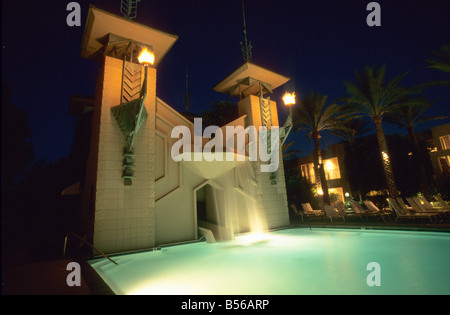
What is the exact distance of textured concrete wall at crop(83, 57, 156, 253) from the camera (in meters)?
7.26

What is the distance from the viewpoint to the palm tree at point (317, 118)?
16.6 metres

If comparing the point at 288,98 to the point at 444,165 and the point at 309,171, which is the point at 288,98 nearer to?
the point at 444,165

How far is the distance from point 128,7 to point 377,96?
14.5m

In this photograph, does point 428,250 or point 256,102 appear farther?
point 256,102

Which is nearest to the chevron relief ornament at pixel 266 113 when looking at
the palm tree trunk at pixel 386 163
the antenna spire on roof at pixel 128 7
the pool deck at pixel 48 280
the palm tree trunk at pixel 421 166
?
the palm tree trunk at pixel 386 163

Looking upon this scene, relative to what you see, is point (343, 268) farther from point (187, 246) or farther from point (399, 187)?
point (399, 187)

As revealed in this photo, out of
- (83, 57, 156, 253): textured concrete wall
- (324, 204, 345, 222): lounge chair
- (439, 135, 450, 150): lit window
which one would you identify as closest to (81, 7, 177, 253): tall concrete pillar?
(83, 57, 156, 253): textured concrete wall

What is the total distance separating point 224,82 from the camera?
13.1 m

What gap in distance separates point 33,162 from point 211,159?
1678 cm

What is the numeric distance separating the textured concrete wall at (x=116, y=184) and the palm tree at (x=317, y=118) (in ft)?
40.6

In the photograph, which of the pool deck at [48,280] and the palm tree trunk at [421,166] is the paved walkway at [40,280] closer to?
the pool deck at [48,280]

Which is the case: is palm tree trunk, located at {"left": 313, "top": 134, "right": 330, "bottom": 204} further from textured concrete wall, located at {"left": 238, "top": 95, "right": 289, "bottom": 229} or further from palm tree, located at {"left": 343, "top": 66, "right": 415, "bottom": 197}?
textured concrete wall, located at {"left": 238, "top": 95, "right": 289, "bottom": 229}

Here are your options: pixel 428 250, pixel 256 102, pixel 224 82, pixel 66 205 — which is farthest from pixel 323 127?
pixel 66 205
